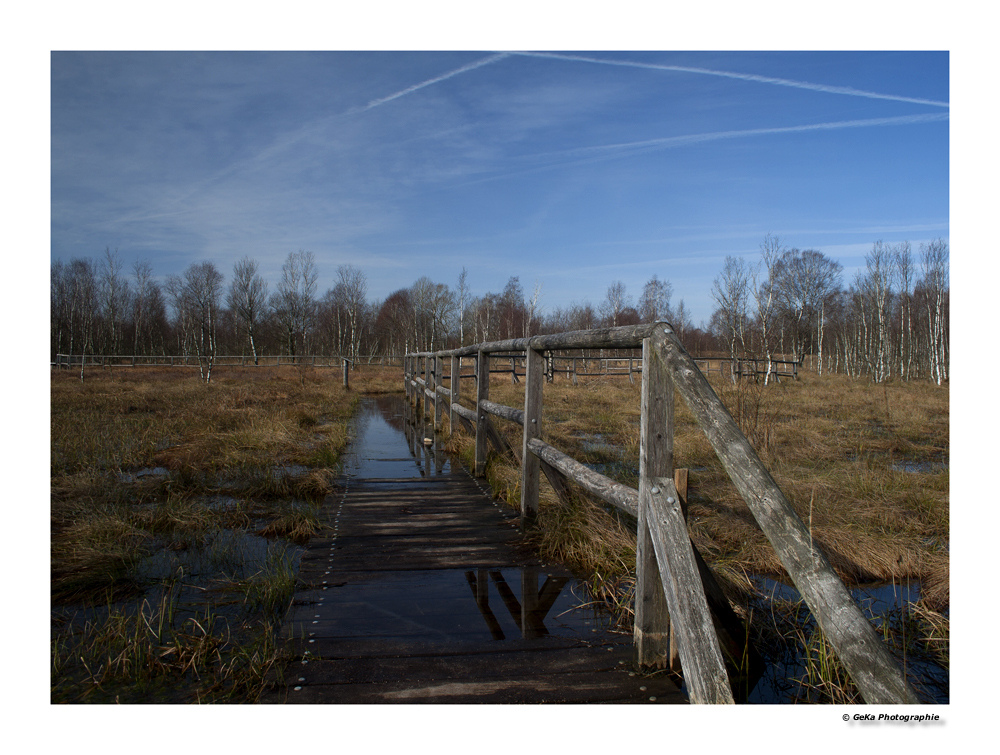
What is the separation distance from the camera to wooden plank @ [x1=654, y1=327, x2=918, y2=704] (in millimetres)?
1386

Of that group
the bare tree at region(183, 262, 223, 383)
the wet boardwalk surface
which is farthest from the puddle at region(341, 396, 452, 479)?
the bare tree at region(183, 262, 223, 383)

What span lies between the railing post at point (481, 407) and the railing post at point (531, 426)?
1583mm

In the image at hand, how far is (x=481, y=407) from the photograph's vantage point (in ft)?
18.9

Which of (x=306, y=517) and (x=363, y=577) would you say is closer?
(x=363, y=577)

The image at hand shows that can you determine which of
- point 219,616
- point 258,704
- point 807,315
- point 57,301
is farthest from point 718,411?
point 807,315

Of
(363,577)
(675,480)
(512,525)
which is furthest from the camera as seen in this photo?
(512,525)

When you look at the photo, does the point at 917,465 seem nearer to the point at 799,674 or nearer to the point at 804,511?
the point at 804,511

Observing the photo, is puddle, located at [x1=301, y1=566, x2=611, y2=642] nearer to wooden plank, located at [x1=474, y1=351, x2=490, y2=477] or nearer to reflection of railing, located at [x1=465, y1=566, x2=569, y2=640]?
reflection of railing, located at [x1=465, y1=566, x2=569, y2=640]

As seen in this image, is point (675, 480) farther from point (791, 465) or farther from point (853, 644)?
point (791, 465)

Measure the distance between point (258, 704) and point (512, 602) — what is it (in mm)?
1319

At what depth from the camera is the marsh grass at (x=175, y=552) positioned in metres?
2.22

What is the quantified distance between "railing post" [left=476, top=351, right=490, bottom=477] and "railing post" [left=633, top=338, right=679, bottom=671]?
3.47 metres

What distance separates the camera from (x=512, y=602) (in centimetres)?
292

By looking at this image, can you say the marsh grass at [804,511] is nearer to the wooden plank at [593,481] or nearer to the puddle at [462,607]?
the puddle at [462,607]
